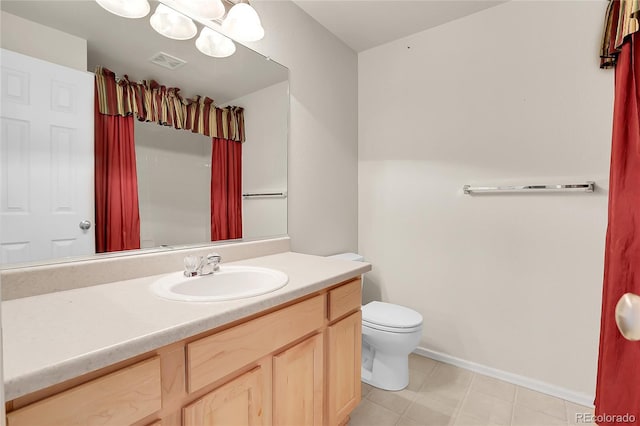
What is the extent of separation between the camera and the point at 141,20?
49.3 inches

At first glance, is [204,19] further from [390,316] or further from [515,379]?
[515,379]

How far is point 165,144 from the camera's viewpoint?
1.31m

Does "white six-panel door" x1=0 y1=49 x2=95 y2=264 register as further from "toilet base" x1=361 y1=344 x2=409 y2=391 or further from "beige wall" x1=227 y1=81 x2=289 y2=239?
"toilet base" x1=361 y1=344 x2=409 y2=391

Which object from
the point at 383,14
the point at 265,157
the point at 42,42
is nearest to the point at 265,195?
the point at 265,157

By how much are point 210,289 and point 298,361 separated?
1.51 ft

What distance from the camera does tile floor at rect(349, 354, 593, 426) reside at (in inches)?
62.4

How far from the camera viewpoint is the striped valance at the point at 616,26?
4.39 feet

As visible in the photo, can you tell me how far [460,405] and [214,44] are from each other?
2.33 m

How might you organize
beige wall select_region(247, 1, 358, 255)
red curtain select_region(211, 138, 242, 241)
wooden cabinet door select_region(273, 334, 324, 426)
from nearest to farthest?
wooden cabinet door select_region(273, 334, 324, 426) → red curtain select_region(211, 138, 242, 241) → beige wall select_region(247, 1, 358, 255)

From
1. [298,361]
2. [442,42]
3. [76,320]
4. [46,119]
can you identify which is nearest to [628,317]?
[298,361]

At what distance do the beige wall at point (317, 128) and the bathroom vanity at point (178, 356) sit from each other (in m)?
0.79

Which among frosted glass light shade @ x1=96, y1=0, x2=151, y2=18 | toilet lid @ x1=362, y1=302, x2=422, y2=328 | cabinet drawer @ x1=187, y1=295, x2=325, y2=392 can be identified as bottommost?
toilet lid @ x1=362, y1=302, x2=422, y2=328

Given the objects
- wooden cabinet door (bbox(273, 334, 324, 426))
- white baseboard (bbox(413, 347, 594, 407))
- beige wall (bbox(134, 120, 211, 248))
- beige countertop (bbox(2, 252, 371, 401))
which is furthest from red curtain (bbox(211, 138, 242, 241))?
white baseboard (bbox(413, 347, 594, 407))

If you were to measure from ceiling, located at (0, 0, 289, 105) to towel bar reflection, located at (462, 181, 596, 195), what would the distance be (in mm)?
1499
